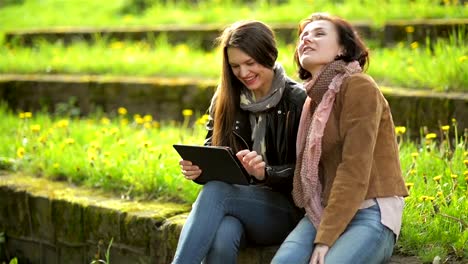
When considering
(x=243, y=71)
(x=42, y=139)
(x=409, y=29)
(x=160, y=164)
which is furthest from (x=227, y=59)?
(x=409, y=29)

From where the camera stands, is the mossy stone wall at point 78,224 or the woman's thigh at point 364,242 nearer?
the woman's thigh at point 364,242

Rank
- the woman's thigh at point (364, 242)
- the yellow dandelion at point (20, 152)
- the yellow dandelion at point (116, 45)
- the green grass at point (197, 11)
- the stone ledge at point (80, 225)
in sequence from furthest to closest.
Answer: the yellow dandelion at point (116, 45)
the green grass at point (197, 11)
the yellow dandelion at point (20, 152)
the stone ledge at point (80, 225)
the woman's thigh at point (364, 242)

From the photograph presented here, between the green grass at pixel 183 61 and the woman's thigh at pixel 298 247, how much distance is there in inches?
88.7

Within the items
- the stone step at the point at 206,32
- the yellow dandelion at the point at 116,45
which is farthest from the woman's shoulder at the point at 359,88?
the yellow dandelion at the point at 116,45

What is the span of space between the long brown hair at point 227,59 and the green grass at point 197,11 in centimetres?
307

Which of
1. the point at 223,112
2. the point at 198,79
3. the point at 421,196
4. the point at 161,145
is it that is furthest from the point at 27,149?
the point at 421,196

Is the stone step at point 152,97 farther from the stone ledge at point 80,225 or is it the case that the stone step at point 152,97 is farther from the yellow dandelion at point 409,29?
the stone ledge at point 80,225

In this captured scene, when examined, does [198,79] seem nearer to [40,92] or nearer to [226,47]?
[40,92]

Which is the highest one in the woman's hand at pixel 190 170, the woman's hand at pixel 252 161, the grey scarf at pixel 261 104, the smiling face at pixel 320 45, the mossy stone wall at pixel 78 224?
the smiling face at pixel 320 45

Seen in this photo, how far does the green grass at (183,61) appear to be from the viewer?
16.2ft

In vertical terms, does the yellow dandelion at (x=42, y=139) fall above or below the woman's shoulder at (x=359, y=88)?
below

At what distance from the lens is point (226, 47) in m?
3.26

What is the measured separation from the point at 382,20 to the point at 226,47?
10.5ft

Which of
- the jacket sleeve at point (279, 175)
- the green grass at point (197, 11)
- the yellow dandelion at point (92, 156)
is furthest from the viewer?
the green grass at point (197, 11)
